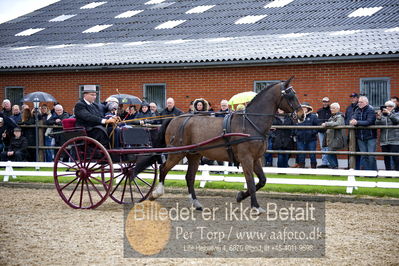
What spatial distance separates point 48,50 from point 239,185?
1328cm

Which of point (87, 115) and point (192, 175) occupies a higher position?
point (87, 115)

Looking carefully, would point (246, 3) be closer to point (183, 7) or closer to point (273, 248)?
point (183, 7)

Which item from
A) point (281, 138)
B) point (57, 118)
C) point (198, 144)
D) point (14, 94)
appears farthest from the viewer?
point (14, 94)

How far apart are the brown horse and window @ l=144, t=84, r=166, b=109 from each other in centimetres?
945

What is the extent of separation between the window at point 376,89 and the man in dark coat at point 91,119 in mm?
9227

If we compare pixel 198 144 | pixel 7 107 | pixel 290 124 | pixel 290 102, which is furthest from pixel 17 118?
Result: pixel 290 102

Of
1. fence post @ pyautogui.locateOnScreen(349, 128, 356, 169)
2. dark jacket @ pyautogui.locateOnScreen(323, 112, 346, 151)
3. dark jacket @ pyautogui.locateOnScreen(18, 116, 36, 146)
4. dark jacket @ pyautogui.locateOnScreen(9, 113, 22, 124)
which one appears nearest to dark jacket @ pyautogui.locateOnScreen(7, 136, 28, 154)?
dark jacket @ pyautogui.locateOnScreen(18, 116, 36, 146)

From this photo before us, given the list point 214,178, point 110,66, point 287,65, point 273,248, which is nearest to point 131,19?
point 110,66

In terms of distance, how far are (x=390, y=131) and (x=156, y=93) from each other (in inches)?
360

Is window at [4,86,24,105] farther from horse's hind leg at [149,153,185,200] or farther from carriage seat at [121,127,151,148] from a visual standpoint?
horse's hind leg at [149,153,185,200]

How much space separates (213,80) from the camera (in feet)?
62.8

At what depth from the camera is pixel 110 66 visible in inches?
790

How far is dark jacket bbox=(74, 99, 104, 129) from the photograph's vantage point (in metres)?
10.4

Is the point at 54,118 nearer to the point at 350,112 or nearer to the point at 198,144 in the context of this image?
the point at 198,144
